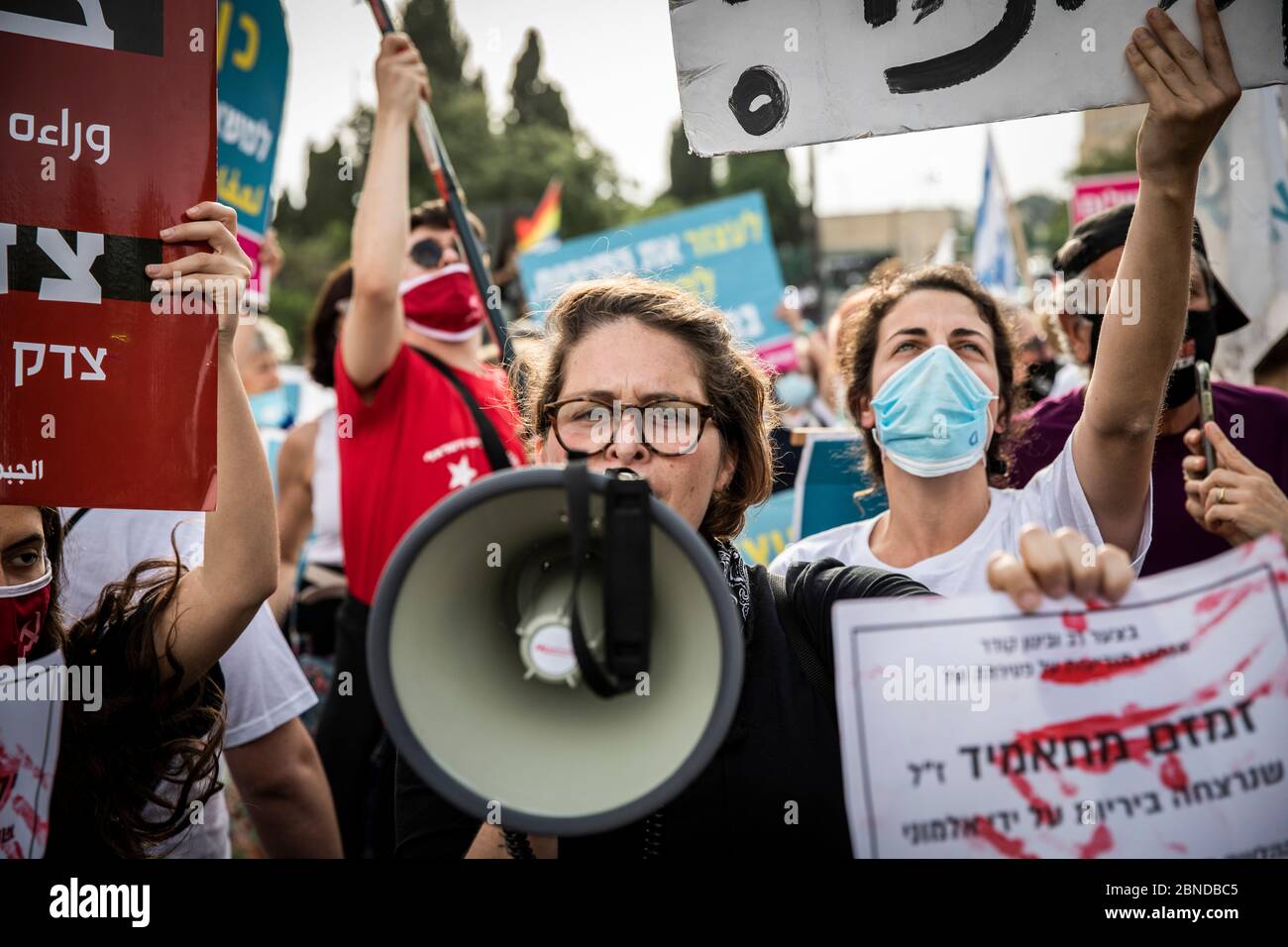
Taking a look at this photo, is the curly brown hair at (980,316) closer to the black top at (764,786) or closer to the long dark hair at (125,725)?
the black top at (764,786)

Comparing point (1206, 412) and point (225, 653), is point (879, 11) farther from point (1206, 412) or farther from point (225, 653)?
point (225, 653)

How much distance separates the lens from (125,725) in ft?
6.07

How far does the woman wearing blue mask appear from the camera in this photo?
1556mm

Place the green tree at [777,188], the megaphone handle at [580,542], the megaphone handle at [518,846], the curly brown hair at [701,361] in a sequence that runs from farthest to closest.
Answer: the green tree at [777,188] < the curly brown hair at [701,361] < the megaphone handle at [518,846] < the megaphone handle at [580,542]

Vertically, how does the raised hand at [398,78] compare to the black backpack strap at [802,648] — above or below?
→ above

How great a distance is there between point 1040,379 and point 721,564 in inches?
125

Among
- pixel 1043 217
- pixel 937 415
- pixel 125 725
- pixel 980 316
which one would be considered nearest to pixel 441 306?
pixel 980 316

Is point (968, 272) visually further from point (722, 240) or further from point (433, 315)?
point (722, 240)

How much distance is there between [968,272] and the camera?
8.50 ft

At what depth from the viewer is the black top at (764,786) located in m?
1.53

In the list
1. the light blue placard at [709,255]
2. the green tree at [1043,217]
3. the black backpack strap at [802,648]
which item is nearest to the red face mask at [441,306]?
the black backpack strap at [802,648]
